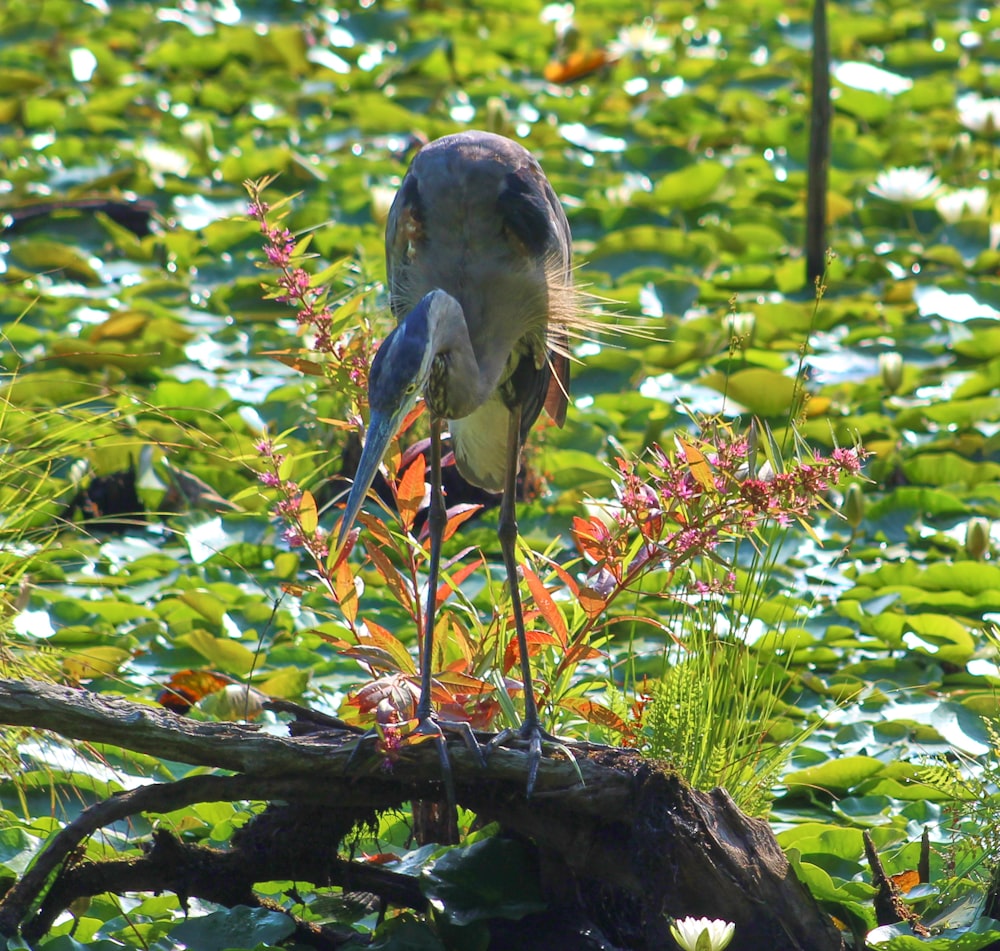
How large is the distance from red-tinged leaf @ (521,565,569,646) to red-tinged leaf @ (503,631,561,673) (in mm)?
84

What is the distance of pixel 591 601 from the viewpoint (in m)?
2.84

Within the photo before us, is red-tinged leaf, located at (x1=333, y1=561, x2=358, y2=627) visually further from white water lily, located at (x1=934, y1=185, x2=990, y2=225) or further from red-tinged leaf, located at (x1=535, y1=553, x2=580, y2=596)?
white water lily, located at (x1=934, y1=185, x2=990, y2=225)

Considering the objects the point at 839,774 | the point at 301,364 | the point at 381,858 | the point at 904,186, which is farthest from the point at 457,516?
the point at 904,186

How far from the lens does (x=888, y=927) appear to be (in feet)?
8.23

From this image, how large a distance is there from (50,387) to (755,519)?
2.97 m

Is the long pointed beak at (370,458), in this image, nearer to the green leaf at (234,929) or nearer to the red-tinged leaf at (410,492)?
the red-tinged leaf at (410,492)

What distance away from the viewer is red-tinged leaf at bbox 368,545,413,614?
2.89 m

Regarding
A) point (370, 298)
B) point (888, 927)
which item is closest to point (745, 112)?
point (370, 298)

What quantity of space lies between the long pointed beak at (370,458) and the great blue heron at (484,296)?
0.83 ft

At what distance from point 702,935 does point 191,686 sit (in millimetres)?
1631

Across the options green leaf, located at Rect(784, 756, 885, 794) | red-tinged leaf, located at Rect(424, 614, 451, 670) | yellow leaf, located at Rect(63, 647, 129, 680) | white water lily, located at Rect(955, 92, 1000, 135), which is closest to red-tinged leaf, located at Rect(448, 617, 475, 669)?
red-tinged leaf, located at Rect(424, 614, 451, 670)

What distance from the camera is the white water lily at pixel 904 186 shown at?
628 centimetres

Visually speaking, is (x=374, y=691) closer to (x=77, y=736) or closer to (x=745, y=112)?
(x=77, y=736)

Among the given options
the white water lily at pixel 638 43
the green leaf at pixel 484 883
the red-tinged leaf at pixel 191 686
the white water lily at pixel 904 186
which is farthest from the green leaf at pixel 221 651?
the white water lily at pixel 638 43
